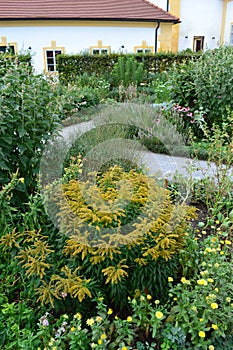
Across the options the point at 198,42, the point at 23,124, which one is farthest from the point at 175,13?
the point at 23,124

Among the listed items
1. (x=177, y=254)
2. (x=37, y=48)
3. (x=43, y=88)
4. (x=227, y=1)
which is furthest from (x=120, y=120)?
(x=227, y=1)

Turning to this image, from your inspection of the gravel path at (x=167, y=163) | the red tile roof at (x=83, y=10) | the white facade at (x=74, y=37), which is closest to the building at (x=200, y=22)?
the red tile roof at (x=83, y=10)

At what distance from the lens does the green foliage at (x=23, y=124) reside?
2617mm

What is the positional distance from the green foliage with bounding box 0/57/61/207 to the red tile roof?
10.3 meters

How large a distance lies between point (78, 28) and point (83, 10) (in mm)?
888

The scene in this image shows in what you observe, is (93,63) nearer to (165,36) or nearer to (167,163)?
(165,36)

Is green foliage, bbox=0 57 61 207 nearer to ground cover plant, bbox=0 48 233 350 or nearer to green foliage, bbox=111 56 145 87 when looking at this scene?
ground cover plant, bbox=0 48 233 350

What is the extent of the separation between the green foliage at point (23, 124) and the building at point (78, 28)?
32.7 ft

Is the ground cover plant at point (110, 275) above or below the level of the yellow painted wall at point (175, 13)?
below

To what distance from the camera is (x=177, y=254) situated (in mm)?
2287

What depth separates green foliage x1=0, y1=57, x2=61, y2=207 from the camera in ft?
8.59

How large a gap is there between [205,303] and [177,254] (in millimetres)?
549

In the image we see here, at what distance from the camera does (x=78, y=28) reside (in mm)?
12414

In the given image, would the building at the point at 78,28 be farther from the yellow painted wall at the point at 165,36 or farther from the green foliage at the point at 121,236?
the green foliage at the point at 121,236
